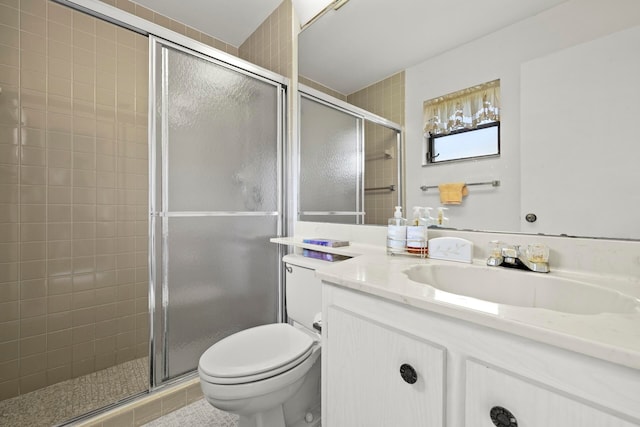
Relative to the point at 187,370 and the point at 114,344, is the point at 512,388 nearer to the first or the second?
the point at 187,370

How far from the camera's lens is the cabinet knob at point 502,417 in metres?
0.43

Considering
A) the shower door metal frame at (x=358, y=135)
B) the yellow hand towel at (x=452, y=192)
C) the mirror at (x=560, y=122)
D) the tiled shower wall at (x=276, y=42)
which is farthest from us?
the tiled shower wall at (x=276, y=42)

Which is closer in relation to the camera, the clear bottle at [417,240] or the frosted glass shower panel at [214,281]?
the clear bottle at [417,240]

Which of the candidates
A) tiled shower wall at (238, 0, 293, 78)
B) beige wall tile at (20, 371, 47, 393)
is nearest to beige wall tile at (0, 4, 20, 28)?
tiled shower wall at (238, 0, 293, 78)

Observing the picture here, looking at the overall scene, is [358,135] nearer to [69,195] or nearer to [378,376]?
[378,376]

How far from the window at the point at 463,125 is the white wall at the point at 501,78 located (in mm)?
23

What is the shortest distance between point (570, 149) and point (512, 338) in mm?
649

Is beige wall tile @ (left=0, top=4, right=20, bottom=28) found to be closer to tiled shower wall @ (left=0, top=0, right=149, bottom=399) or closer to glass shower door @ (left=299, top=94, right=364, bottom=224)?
tiled shower wall @ (left=0, top=0, right=149, bottom=399)

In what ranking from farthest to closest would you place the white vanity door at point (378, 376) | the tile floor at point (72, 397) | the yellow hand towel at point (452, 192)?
the tile floor at point (72, 397) → the yellow hand towel at point (452, 192) → the white vanity door at point (378, 376)

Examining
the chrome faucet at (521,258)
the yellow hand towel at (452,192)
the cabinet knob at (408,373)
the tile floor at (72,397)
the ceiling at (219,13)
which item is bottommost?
the tile floor at (72,397)

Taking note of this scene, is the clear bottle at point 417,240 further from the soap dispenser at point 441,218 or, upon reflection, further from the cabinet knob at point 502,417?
the cabinet knob at point 502,417

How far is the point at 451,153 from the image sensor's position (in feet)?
3.36

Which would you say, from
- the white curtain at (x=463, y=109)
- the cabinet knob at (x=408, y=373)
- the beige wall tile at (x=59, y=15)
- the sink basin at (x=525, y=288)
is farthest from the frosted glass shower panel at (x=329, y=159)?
the beige wall tile at (x=59, y=15)

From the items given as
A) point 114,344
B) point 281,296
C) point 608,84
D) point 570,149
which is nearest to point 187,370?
point 281,296
